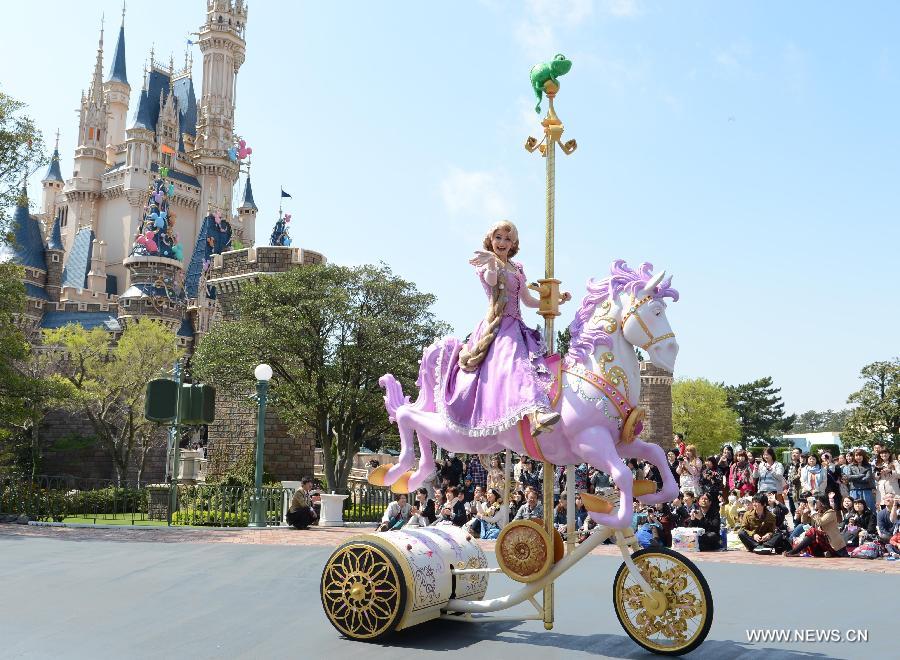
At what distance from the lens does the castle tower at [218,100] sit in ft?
273

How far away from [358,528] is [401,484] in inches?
494

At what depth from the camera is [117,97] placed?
8944 cm

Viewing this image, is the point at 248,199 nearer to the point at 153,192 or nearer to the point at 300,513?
the point at 153,192

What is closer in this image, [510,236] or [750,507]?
[510,236]

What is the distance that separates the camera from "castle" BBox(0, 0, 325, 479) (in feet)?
207

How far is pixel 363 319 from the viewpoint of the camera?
96.5 ft

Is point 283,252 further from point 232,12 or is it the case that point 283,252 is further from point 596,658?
point 232,12

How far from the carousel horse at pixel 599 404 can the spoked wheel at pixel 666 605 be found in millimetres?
453

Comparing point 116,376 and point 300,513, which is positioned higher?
point 116,376

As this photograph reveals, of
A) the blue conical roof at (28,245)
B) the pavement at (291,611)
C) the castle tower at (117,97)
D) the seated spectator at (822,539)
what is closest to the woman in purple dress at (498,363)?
the pavement at (291,611)

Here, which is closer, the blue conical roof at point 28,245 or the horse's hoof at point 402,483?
the horse's hoof at point 402,483

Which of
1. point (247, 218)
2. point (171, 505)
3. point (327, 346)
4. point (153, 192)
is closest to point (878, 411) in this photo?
point (327, 346)

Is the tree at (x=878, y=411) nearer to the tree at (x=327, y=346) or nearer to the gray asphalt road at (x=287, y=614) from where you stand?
the tree at (x=327, y=346)

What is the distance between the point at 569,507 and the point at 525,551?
51 cm
